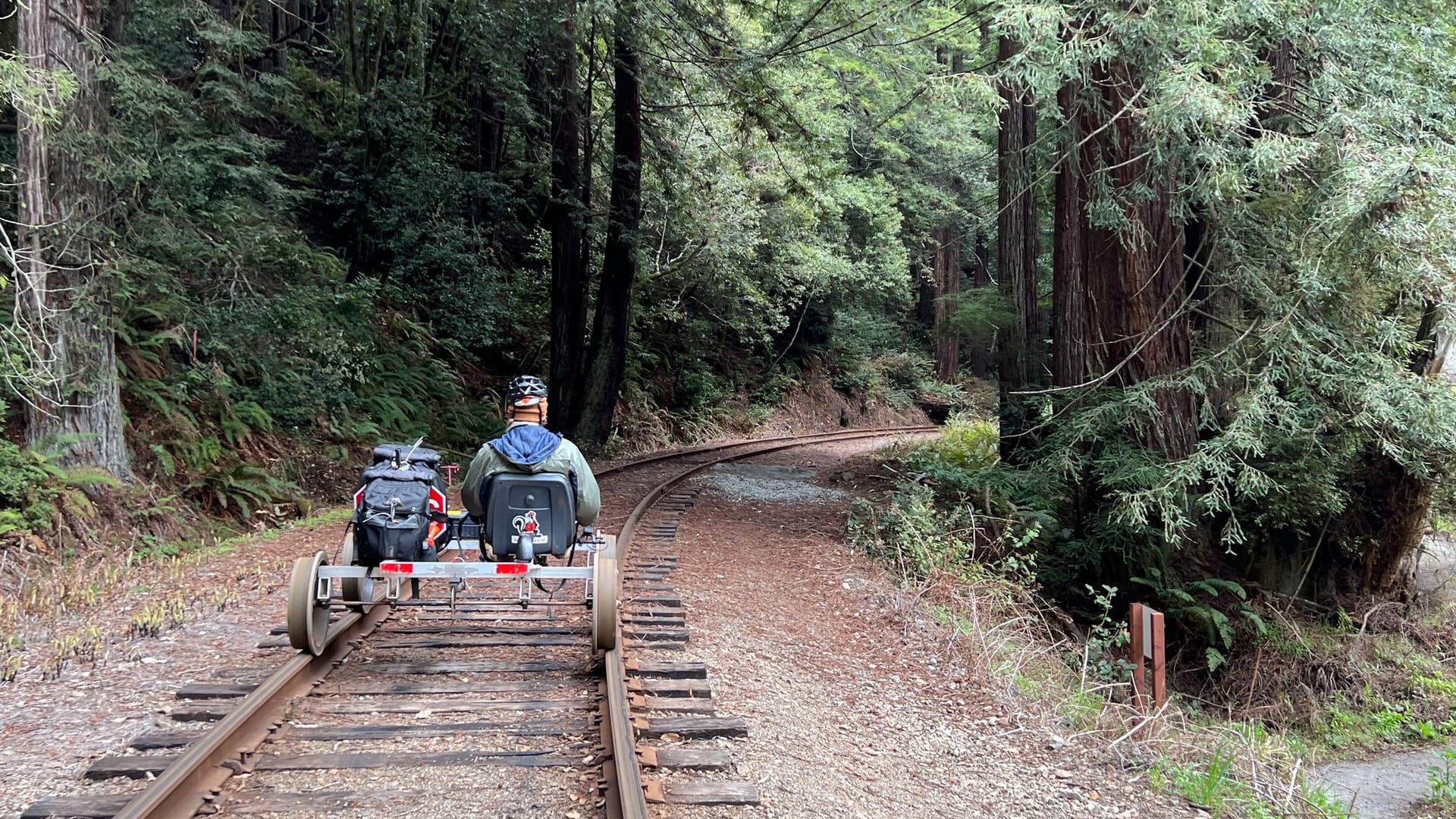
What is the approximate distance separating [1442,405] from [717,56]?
33.4 ft

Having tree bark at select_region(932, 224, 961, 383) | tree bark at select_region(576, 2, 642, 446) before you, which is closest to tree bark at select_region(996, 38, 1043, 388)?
tree bark at select_region(576, 2, 642, 446)

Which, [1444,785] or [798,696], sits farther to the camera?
[1444,785]

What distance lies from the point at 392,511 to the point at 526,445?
81 centimetres

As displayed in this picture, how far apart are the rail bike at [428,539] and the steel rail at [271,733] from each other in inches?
6.7

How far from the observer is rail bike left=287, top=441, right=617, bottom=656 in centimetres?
511

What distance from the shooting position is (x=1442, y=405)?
7809 millimetres

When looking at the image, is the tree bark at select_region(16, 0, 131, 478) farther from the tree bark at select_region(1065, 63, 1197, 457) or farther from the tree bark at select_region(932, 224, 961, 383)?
the tree bark at select_region(932, 224, 961, 383)

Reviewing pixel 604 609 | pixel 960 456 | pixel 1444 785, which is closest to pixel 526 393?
pixel 604 609

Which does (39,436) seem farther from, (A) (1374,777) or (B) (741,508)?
(A) (1374,777)

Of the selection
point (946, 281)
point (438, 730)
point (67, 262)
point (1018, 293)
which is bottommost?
point (438, 730)

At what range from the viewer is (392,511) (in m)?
5.11

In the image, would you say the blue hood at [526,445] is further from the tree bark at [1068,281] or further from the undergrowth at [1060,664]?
the tree bark at [1068,281]

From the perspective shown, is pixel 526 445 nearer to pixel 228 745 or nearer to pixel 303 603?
pixel 303 603

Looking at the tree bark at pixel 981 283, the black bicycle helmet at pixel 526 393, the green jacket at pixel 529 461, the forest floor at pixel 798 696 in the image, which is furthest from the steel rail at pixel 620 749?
the tree bark at pixel 981 283
